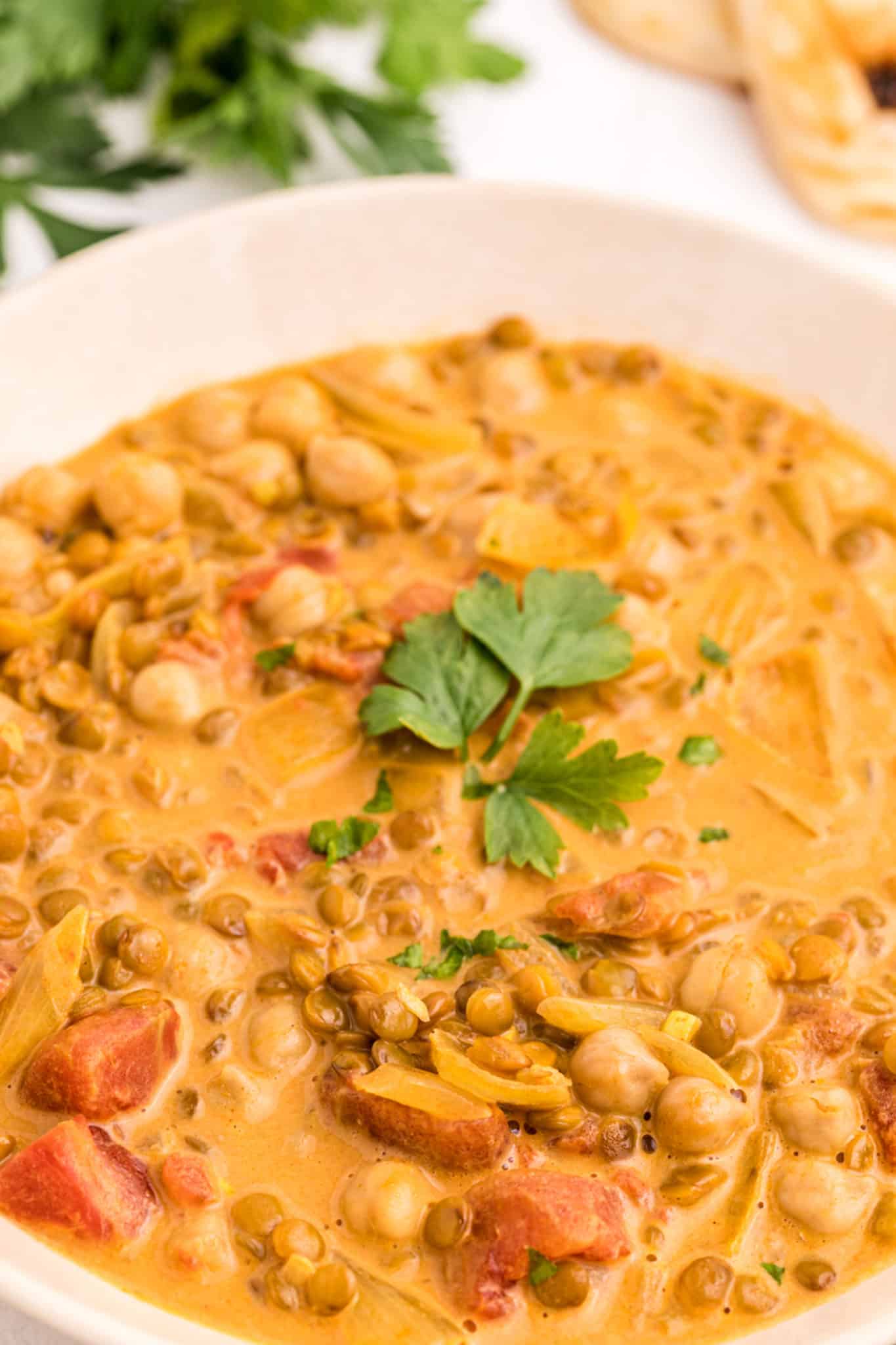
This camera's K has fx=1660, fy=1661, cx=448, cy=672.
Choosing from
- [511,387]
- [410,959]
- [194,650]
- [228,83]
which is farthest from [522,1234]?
[228,83]

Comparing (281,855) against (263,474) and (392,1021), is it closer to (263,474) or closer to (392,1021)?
(392,1021)

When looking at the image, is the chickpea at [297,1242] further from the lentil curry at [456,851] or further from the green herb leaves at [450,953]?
the green herb leaves at [450,953]

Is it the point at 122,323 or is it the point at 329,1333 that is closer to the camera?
the point at 329,1333

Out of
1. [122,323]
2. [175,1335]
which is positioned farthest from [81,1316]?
[122,323]

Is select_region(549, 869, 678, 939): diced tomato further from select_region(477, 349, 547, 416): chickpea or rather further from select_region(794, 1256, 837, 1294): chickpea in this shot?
select_region(477, 349, 547, 416): chickpea

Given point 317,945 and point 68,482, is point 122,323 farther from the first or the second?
point 317,945

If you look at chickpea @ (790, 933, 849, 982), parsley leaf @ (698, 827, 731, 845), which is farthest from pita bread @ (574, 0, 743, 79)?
chickpea @ (790, 933, 849, 982)
